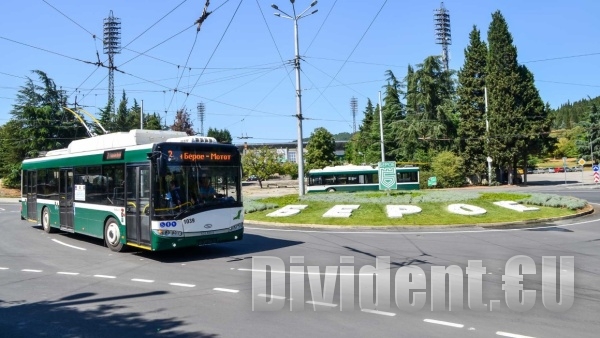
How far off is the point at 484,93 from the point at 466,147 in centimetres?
729

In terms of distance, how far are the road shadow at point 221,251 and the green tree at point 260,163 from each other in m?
57.3

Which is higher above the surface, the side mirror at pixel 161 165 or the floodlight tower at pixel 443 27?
the floodlight tower at pixel 443 27

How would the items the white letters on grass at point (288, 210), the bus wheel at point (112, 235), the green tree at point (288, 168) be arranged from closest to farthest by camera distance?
the bus wheel at point (112, 235), the white letters on grass at point (288, 210), the green tree at point (288, 168)

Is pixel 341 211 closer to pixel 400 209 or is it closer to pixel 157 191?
pixel 400 209

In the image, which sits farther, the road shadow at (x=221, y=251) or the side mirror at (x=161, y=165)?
the road shadow at (x=221, y=251)

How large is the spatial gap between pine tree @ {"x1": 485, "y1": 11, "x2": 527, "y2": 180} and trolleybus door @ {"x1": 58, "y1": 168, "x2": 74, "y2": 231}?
165 ft

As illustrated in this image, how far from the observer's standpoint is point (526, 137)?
5612cm

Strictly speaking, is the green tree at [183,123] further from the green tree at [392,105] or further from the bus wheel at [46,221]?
the bus wheel at [46,221]

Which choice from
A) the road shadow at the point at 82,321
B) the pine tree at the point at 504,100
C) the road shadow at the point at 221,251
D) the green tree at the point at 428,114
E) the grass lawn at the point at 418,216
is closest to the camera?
the road shadow at the point at 82,321

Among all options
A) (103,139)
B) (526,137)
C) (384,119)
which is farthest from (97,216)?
(384,119)

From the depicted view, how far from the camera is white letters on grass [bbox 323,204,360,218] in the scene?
21656mm

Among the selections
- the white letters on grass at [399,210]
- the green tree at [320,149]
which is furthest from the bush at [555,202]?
the green tree at [320,149]
